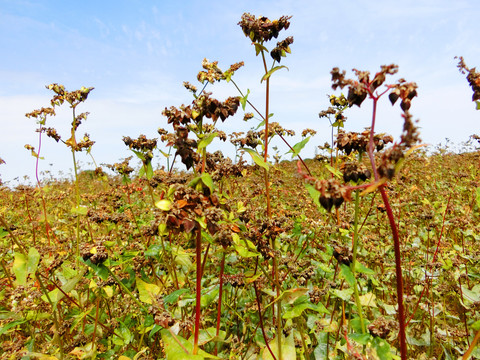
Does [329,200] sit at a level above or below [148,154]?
below

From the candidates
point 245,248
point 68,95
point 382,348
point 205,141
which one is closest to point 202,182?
point 205,141

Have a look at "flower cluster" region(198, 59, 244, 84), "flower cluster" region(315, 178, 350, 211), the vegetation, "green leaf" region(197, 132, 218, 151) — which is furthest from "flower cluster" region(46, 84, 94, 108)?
"flower cluster" region(315, 178, 350, 211)

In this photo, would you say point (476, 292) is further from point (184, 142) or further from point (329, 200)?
point (184, 142)

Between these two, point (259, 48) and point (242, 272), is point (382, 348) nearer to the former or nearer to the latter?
point (242, 272)

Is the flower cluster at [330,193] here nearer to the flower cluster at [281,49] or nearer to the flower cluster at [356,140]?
the flower cluster at [356,140]

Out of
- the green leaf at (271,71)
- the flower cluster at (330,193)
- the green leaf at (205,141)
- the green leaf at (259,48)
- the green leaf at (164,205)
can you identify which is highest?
the green leaf at (259,48)

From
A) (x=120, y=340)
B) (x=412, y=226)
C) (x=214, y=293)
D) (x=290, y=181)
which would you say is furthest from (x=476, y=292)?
(x=290, y=181)

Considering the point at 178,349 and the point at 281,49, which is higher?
the point at 281,49

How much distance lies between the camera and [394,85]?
121 centimetres

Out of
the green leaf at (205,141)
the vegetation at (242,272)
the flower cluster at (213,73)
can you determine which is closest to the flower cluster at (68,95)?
the vegetation at (242,272)

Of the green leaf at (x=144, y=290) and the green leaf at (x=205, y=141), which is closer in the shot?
the green leaf at (x=205, y=141)

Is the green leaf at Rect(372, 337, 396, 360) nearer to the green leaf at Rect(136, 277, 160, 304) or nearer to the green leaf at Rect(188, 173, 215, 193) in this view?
the green leaf at Rect(188, 173, 215, 193)

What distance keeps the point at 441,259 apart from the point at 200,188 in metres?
2.99

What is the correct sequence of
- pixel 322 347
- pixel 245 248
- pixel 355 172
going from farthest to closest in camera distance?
pixel 322 347
pixel 245 248
pixel 355 172
